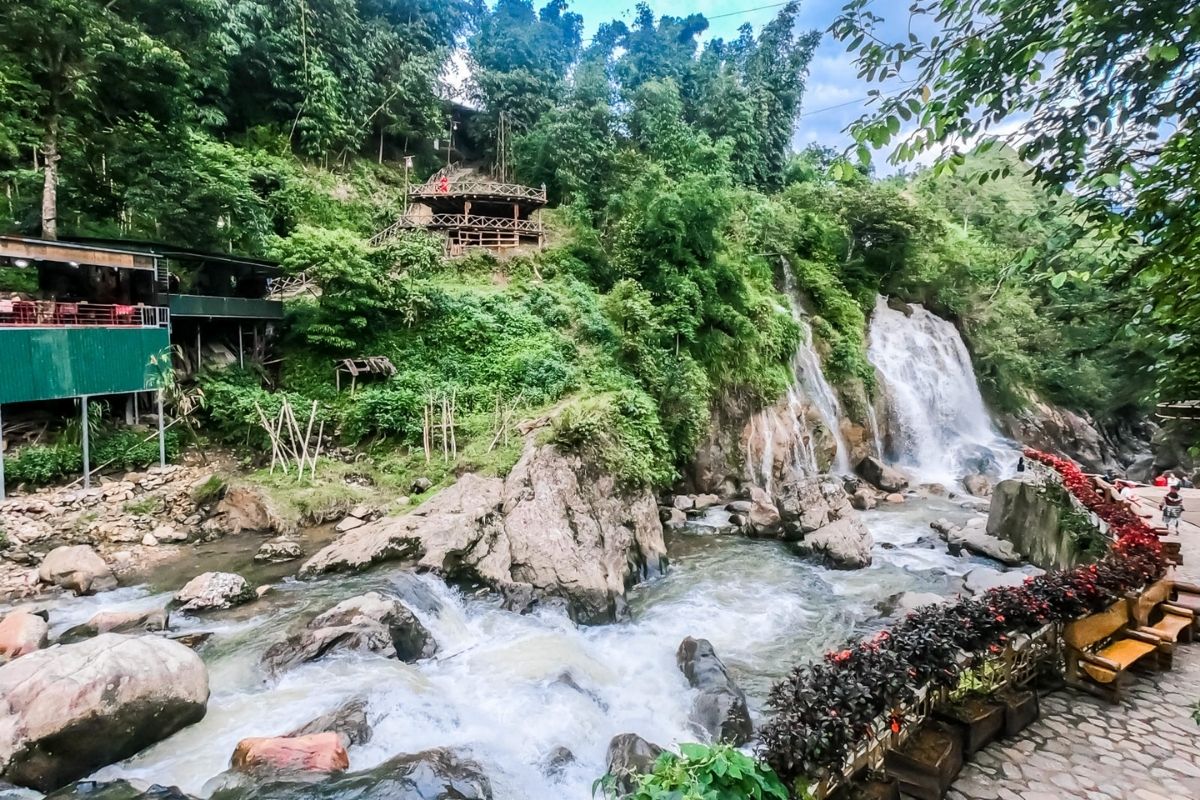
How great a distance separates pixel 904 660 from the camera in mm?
4918

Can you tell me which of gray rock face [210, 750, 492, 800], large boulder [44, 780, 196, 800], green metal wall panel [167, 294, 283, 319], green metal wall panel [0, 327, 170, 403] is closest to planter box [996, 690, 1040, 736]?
gray rock face [210, 750, 492, 800]

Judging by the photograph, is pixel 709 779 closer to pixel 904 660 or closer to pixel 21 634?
pixel 904 660

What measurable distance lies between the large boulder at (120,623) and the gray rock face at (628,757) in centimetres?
712

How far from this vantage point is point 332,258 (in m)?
17.0

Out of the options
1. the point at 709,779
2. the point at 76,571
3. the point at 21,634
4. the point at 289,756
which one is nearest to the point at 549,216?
the point at 76,571

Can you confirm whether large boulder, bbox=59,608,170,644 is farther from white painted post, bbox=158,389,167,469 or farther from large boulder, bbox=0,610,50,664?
white painted post, bbox=158,389,167,469

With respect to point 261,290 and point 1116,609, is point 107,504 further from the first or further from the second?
point 1116,609

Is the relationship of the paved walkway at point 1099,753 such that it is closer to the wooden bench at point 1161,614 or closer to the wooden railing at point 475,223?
the wooden bench at point 1161,614

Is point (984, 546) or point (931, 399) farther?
point (931, 399)

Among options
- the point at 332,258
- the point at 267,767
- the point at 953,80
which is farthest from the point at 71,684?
the point at 332,258

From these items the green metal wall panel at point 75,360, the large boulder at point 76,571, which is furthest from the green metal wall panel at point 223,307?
the large boulder at point 76,571

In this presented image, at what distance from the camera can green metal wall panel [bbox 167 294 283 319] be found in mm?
16094

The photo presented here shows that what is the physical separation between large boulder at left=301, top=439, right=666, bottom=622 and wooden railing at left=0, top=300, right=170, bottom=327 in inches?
324

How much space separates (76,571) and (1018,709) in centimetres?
1388
